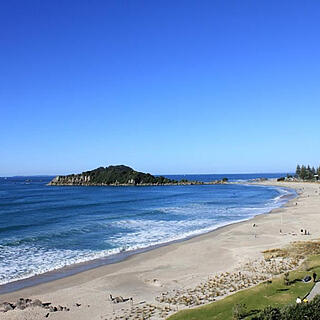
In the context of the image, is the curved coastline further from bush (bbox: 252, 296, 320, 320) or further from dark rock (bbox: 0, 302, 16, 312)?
bush (bbox: 252, 296, 320, 320)

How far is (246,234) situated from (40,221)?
31.0 meters

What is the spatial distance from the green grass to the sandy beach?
59.8 inches

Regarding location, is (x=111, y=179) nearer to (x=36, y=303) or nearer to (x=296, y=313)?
(x=36, y=303)

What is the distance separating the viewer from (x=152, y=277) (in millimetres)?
25500

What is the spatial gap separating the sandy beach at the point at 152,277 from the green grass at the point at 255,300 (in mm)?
1518

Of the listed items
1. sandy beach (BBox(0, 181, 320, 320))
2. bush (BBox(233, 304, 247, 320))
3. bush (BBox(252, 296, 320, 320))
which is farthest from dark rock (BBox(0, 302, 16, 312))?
bush (BBox(252, 296, 320, 320))

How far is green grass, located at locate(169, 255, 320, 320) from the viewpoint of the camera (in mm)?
16711

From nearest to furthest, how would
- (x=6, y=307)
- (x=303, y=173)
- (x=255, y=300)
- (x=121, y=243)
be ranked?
(x=255, y=300)
(x=6, y=307)
(x=121, y=243)
(x=303, y=173)

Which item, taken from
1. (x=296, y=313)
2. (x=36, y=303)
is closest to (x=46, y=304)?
(x=36, y=303)

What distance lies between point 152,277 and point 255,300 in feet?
31.1

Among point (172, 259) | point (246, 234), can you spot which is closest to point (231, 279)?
point (172, 259)

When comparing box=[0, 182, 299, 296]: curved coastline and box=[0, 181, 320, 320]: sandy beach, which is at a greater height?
box=[0, 181, 320, 320]: sandy beach

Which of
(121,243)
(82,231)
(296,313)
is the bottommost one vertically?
(121,243)

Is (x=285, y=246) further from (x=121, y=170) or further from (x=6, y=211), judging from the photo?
(x=121, y=170)
